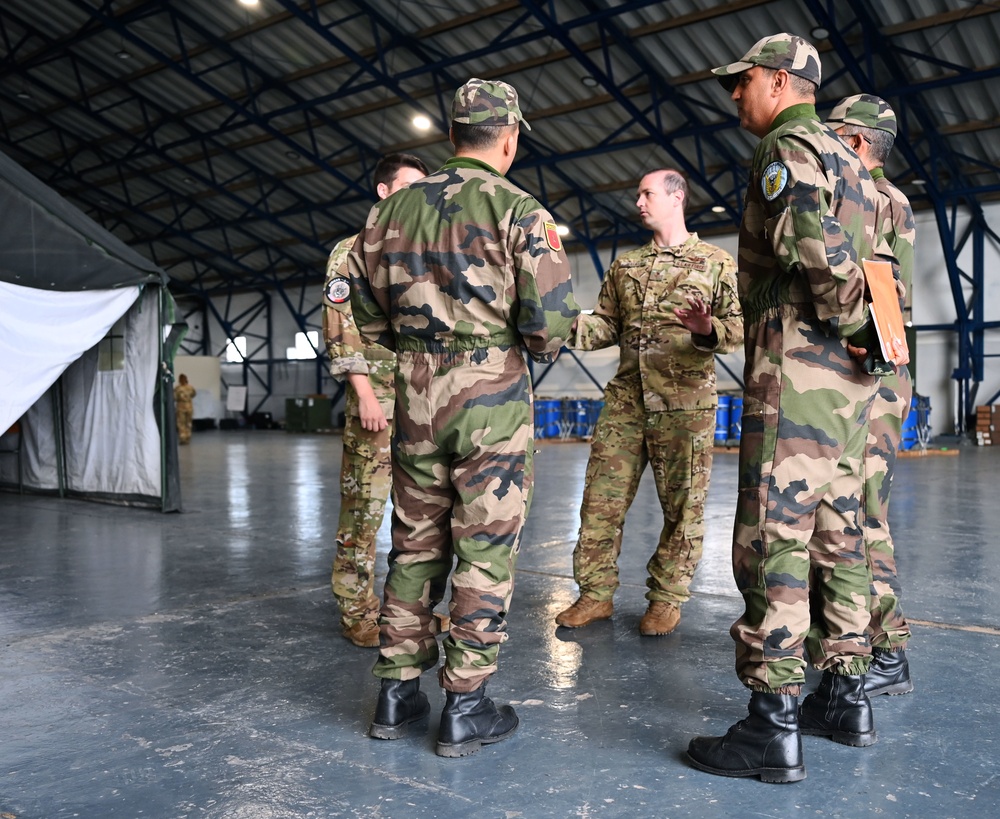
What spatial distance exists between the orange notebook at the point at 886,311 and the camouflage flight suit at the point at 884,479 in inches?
18.8

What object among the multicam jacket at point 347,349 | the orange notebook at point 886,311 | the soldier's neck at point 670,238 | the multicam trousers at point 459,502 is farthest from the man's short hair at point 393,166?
the orange notebook at point 886,311

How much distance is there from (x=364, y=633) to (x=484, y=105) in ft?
6.25

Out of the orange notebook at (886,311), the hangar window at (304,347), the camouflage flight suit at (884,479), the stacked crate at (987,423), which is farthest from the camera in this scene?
the hangar window at (304,347)

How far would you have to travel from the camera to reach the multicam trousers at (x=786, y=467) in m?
2.22

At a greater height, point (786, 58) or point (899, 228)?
point (786, 58)

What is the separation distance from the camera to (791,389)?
2.22m

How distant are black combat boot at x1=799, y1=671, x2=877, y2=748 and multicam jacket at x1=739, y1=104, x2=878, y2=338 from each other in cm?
94

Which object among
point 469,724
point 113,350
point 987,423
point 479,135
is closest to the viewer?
point 469,724

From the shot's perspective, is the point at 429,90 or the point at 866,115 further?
the point at 429,90

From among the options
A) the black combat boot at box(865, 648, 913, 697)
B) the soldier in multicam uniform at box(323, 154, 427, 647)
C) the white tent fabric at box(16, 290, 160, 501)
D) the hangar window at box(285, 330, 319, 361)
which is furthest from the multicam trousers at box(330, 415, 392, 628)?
the hangar window at box(285, 330, 319, 361)

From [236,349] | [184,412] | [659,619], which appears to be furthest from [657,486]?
[236,349]

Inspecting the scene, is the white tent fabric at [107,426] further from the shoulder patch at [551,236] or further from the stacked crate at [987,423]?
the stacked crate at [987,423]

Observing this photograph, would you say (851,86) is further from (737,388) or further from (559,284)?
(559,284)

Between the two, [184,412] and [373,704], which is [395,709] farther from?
[184,412]
